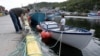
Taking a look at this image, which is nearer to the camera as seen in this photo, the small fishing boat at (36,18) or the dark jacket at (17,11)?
the dark jacket at (17,11)

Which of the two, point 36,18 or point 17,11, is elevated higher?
point 17,11

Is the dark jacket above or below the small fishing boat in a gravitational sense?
above

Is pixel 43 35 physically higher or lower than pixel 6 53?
lower

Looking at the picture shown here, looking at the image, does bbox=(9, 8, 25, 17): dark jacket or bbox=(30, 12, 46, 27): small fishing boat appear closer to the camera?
bbox=(9, 8, 25, 17): dark jacket

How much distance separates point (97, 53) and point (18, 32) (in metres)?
5.39

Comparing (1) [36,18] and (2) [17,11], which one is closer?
(2) [17,11]

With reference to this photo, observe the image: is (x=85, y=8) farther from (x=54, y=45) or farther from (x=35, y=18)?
(x=54, y=45)

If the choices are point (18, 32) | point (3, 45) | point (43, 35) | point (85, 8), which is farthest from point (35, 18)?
point (85, 8)

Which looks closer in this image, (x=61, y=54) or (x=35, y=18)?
(x=61, y=54)

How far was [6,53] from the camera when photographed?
32.9 feet

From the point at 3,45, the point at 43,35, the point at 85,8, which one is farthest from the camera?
the point at 85,8

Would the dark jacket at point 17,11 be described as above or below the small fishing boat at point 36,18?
above

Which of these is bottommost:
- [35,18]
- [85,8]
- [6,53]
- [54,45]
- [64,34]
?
[85,8]

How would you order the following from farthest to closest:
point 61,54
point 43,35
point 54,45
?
1. point 43,35
2. point 54,45
3. point 61,54
